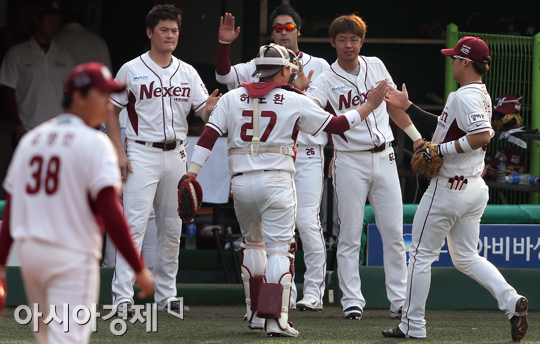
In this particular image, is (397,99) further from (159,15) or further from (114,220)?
(114,220)

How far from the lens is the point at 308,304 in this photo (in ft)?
18.6

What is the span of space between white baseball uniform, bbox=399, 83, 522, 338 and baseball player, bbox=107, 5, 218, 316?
5.64 feet

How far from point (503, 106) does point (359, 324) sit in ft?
10.2

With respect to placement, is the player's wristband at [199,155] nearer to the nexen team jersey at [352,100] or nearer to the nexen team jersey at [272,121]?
the nexen team jersey at [272,121]

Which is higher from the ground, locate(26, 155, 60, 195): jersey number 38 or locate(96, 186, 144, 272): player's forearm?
locate(26, 155, 60, 195): jersey number 38

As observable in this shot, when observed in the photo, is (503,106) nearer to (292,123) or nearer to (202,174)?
(202,174)

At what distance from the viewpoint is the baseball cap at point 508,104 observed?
7.20m

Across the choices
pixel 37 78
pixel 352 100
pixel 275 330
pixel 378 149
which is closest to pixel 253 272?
pixel 275 330

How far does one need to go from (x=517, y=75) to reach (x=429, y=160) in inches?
142

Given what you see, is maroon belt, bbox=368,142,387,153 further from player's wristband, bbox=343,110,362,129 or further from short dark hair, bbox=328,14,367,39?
player's wristband, bbox=343,110,362,129

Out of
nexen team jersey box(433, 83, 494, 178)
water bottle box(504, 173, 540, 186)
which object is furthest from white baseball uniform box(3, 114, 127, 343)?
water bottle box(504, 173, 540, 186)

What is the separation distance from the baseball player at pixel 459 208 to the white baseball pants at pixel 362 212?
862mm

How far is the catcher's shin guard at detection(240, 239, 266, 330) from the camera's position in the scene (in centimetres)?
466

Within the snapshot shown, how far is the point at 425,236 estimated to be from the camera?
4.50m
